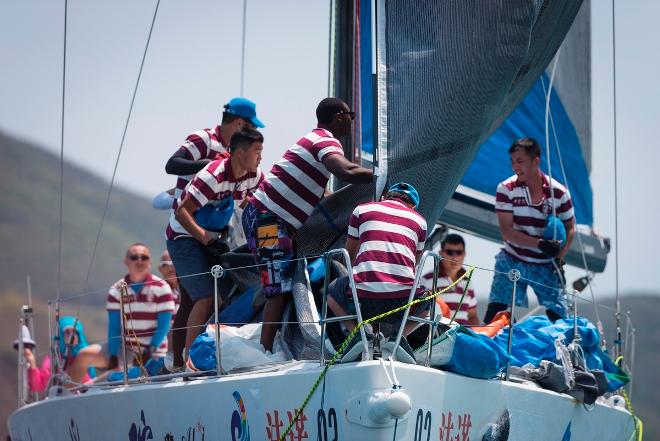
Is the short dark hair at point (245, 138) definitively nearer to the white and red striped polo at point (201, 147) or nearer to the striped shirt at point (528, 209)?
the white and red striped polo at point (201, 147)

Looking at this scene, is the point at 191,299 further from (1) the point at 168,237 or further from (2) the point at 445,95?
(2) the point at 445,95

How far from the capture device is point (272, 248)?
6.38 meters

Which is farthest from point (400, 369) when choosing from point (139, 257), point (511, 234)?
point (139, 257)

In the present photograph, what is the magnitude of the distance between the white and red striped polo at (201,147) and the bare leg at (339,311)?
74.9 inches

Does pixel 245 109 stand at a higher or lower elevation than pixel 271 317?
higher

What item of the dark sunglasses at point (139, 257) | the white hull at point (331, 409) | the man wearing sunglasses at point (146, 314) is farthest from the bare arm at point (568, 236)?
the dark sunglasses at point (139, 257)

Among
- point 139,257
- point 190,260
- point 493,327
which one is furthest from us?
point 139,257

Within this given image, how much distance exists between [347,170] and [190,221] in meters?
1.17

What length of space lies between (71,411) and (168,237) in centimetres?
104

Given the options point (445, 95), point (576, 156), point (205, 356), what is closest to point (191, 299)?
point (205, 356)

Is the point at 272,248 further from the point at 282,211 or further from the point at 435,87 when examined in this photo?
the point at 435,87

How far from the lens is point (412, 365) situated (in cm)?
554

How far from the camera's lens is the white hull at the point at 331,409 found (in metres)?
5.44

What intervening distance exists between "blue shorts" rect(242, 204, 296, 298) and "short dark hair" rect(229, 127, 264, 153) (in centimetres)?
58
